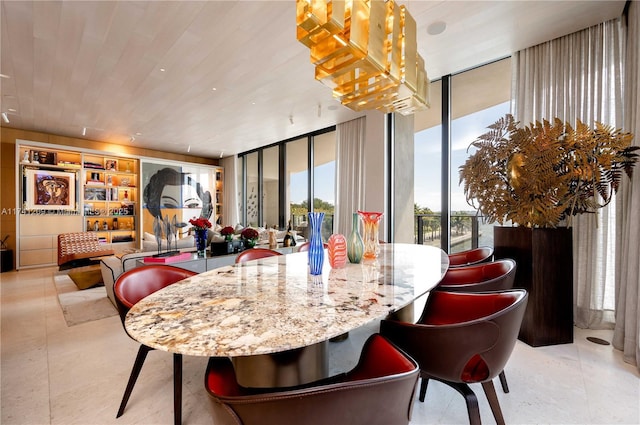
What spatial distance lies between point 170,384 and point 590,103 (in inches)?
174

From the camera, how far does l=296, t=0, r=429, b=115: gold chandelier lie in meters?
1.28

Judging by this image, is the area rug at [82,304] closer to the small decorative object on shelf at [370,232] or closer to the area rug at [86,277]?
the area rug at [86,277]

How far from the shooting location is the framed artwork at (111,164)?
700cm

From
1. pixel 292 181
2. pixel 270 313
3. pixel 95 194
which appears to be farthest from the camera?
pixel 292 181

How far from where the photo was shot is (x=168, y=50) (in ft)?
9.92

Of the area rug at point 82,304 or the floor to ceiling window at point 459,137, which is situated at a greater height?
the floor to ceiling window at point 459,137

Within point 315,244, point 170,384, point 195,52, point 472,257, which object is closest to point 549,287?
point 472,257

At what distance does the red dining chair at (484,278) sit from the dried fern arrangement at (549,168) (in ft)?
2.43

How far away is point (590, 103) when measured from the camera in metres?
2.68

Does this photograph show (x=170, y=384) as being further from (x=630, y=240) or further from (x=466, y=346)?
(x=630, y=240)

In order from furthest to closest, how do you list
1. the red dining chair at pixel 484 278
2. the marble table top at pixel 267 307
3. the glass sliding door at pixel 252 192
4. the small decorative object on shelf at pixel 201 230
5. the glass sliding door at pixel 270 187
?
1. the glass sliding door at pixel 252 192
2. the glass sliding door at pixel 270 187
3. the small decorative object on shelf at pixel 201 230
4. the red dining chair at pixel 484 278
5. the marble table top at pixel 267 307

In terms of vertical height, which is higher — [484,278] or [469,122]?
[469,122]

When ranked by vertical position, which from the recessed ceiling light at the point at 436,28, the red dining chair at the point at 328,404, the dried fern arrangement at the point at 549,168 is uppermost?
the recessed ceiling light at the point at 436,28

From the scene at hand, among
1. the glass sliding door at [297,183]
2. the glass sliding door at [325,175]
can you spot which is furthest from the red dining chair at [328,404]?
the glass sliding door at [297,183]
